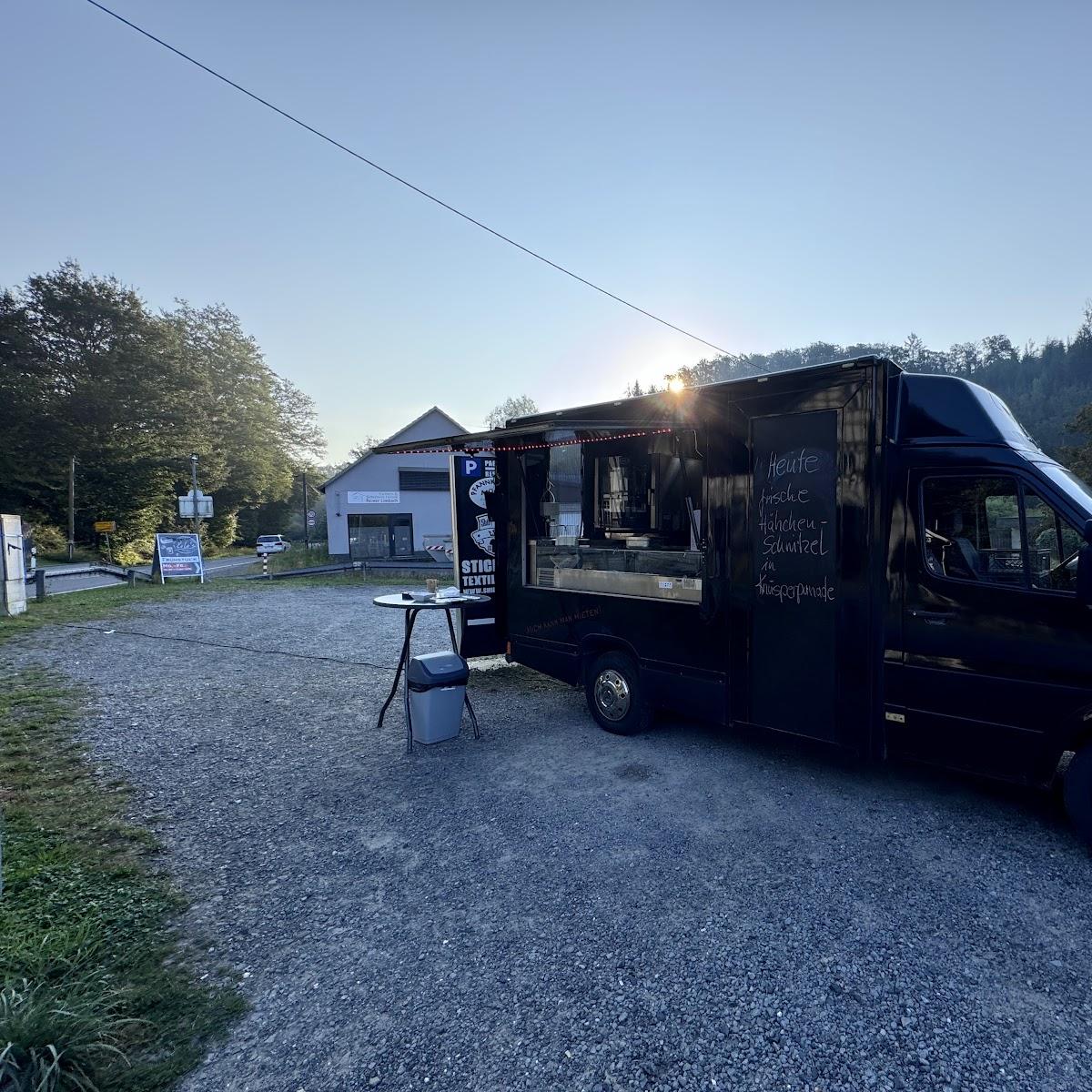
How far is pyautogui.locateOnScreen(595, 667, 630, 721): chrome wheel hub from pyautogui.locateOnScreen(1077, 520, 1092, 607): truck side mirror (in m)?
3.29

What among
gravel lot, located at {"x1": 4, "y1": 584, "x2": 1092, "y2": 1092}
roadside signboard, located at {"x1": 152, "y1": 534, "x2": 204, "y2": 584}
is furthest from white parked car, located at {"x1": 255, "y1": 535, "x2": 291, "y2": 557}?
gravel lot, located at {"x1": 4, "y1": 584, "x2": 1092, "y2": 1092}

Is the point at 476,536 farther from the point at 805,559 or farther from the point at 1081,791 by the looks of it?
the point at 1081,791

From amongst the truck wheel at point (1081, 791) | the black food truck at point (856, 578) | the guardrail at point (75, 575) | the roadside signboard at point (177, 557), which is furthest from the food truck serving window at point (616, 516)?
the roadside signboard at point (177, 557)

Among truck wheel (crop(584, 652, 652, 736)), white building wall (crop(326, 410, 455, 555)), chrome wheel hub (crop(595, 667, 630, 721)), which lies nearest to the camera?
truck wheel (crop(584, 652, 652, 736))

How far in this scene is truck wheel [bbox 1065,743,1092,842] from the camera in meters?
3.48

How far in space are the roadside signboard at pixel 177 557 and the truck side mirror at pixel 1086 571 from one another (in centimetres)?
2169

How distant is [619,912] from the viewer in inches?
121

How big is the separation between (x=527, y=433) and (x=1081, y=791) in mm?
4806

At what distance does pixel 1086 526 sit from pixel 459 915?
3923 millimetres

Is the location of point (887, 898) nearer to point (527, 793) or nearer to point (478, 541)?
point (527, 793)

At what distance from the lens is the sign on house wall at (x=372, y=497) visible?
92.0 ft

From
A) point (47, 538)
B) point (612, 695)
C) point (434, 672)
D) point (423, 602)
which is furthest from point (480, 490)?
point (47, 538)

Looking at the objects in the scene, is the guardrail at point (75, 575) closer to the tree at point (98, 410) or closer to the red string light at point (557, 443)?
the tree at point (98, 410)

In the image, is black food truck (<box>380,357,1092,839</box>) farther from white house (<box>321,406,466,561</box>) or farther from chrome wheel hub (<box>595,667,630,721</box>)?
white house (<box>321,406,466,561</box>)
